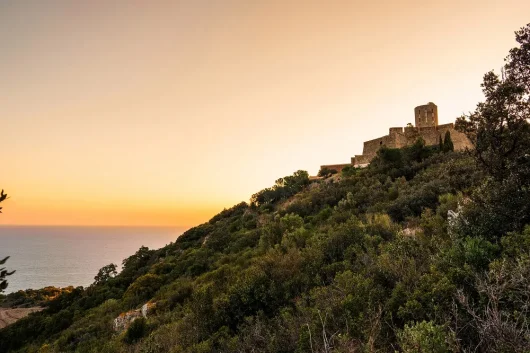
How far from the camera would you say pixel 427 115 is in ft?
94.8

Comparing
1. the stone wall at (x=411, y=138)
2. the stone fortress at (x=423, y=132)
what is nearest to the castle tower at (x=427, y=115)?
the stone fortress at (x=423, y=132)

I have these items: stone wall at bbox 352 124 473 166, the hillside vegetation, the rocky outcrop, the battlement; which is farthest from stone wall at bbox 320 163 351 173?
the rocky outcrop

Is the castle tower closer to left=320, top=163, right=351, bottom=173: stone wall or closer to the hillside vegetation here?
left=320, top=163, right=351, bottom=173: stone wall

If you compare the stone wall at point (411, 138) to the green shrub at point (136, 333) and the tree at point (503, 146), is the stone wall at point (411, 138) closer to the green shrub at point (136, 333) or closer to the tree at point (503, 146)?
the tree at point (503, 146)

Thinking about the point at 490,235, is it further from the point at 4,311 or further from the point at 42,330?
the point at 4,311

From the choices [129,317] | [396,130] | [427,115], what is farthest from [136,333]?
[427,115]

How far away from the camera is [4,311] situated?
119ft

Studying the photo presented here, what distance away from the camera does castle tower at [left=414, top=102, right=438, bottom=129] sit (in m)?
28.7

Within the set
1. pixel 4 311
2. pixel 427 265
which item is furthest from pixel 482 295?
pixel 4 311

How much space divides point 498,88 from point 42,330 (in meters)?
30.1

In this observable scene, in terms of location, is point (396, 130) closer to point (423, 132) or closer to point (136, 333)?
point (423, 132)

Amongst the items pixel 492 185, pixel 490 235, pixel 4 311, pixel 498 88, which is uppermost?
pixel 498 88

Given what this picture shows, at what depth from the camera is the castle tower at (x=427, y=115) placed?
94.2 feet

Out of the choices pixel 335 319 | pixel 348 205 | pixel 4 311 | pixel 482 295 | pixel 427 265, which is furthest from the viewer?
pixel 4 311
